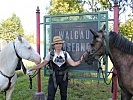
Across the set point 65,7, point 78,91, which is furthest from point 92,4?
point 78,91

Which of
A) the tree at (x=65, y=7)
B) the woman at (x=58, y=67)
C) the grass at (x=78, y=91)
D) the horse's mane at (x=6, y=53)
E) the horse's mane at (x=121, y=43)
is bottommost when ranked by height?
the grass at (x=78, y=91)

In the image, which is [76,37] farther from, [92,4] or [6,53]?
[92,4]

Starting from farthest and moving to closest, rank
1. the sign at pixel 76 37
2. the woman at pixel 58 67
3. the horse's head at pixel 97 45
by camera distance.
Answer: the sign at pixel 76 37, the woman at pixel 58 67, the horse's head at pixel 97 45

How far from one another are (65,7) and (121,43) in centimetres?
971

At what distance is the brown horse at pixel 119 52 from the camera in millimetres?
3629

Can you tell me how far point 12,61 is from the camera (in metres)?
4.04

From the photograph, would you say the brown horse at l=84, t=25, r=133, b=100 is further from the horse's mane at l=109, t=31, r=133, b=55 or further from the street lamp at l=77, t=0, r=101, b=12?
the street lamp at l=77, t=0, r=101, b=12

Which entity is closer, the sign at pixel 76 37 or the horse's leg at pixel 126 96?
the horse's leg at pixel 126 96

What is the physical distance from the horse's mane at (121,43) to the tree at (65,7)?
9.41m

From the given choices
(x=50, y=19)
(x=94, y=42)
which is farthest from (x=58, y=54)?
(x=50, y=19)

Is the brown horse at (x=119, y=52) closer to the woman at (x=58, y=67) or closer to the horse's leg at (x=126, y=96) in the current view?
the horse's leg at (x=126, y=96)

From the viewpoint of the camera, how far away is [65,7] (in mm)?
13055

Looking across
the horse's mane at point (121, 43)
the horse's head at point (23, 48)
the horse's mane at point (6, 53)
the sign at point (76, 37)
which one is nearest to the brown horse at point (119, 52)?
the horse's mane at point (121, 43)

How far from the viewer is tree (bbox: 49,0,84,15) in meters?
13.0
